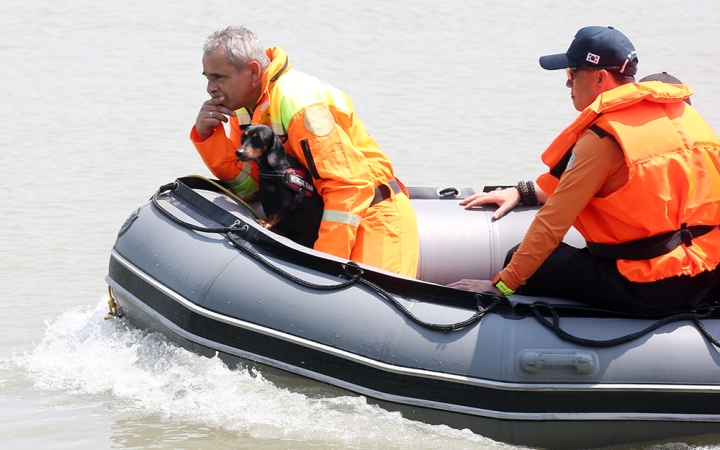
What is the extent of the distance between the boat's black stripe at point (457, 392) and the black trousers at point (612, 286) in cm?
31

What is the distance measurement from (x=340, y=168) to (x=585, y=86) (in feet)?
3.07

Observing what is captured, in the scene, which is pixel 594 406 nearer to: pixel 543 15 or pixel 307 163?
pixel 307 163

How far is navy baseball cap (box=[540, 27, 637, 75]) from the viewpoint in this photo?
3.07 metres

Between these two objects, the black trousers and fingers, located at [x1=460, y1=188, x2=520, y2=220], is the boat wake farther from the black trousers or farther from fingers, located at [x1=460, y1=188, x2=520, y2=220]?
fingers, located at [x1=460, y1=188, x2=520, y2=220]

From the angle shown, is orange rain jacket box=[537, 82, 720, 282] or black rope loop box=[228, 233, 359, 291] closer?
orange rain jacket box=[537, 82, 720, 282]

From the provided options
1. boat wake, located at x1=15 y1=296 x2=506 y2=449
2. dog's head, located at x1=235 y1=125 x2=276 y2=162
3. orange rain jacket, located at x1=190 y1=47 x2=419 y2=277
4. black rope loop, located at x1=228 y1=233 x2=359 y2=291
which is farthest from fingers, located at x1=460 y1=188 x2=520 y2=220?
boat wake, located at x1=15 y1=296 x2=506 y2=449

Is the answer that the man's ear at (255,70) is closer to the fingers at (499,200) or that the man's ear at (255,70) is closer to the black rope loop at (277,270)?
the black rope loop at (277,270)

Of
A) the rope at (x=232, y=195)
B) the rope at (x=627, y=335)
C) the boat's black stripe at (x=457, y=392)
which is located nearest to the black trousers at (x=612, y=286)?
the rope at (x=627, y=335)

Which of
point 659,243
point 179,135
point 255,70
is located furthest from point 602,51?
point 179,135

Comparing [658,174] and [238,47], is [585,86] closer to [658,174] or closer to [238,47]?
[658,174]

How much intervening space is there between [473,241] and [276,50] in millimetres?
1143

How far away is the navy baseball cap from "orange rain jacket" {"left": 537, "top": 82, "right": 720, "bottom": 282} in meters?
0.09

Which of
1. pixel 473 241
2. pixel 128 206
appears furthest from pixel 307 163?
pixel 128 206

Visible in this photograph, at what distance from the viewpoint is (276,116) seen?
11.6ft
